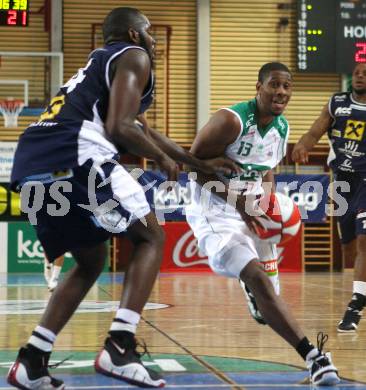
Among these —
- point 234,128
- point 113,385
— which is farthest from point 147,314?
point 113,385

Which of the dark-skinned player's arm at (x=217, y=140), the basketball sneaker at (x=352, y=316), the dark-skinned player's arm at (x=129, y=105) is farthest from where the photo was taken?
the basketball sneaker at (x=352, y=316)

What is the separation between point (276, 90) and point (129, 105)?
1.57 meters

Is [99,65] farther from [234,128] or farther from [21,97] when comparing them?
[21,97]

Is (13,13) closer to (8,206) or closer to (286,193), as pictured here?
(8,206)

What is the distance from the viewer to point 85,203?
441 cm

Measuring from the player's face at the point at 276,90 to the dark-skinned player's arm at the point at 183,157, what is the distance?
687 millimetres

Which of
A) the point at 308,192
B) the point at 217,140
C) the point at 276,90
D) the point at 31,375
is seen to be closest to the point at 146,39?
the point at 217,140

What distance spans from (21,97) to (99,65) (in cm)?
1466

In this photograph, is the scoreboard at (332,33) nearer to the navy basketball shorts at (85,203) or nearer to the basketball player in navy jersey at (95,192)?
the basketball player in navy jersey at (95,192)

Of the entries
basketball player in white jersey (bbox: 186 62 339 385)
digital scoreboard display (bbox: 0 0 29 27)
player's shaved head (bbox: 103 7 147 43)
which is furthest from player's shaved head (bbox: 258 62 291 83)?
digital scoreboard display (bbox: 0 0 29 27)

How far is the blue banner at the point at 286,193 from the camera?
17.0 m

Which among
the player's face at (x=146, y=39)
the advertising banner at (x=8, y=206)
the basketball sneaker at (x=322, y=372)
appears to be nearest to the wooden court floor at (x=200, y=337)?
the basketball sneaker at (x=322, y=372)

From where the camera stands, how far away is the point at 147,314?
8.45 meters

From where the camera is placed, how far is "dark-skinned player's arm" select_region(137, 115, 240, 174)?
501 cm
